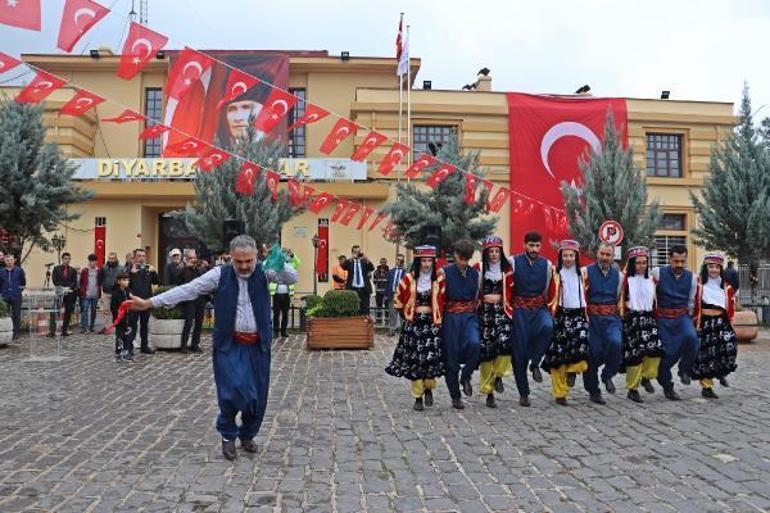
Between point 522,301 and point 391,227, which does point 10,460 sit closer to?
point 522,301

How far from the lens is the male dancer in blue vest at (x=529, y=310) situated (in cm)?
812

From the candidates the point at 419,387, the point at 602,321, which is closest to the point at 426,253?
the point at 419,387

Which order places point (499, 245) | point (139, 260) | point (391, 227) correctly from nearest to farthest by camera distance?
point (499, 245), point (139, 260), point (391, 227)

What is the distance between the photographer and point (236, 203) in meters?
19.7

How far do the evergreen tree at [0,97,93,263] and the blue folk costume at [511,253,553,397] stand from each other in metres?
13.3

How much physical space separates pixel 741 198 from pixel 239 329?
19062mm

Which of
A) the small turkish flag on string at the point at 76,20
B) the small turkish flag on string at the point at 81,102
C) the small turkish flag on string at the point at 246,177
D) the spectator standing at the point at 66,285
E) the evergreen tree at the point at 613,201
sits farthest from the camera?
the evergreen tree at the point at 613,201

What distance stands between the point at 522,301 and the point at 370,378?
2.98m

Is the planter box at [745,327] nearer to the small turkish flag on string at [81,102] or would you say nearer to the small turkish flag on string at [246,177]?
the small turkish flag on string at [246,177]

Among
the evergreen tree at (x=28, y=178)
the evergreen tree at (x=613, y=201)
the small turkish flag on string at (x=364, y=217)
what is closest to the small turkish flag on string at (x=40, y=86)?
the evergreen tree at (x=28, y=178)

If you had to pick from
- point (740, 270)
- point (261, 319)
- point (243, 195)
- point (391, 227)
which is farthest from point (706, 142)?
point (261, 319)

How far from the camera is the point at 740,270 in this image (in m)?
26.0

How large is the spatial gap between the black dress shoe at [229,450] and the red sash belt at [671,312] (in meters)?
Result: 5.51

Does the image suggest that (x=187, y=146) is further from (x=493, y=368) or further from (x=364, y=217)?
(x=493, y=368)
